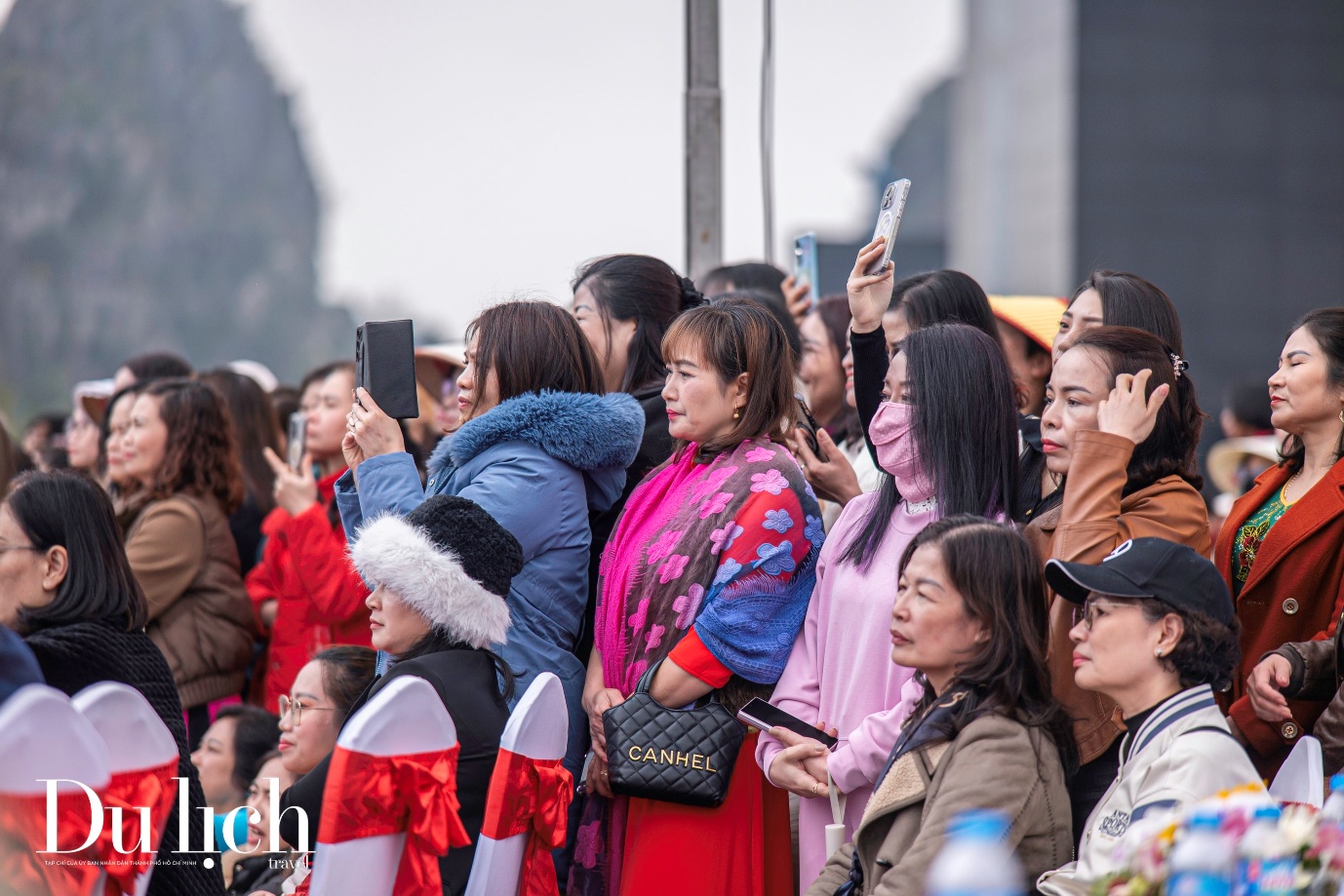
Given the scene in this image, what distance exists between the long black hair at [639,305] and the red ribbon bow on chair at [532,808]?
128 centimetres

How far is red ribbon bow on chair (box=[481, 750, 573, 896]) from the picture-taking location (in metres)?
2.20

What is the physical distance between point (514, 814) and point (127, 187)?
9655 mm

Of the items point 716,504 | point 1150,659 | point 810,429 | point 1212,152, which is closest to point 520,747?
point 716,504

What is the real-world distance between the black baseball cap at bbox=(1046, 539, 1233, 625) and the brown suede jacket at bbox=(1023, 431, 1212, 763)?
0.50 ft

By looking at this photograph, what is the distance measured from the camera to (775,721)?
261cm

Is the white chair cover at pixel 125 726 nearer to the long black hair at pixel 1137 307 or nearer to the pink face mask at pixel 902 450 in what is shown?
the pink face mask at pixel 902 450

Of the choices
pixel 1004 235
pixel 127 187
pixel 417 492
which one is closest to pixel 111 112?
pixel 127 187

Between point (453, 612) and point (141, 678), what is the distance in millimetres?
742

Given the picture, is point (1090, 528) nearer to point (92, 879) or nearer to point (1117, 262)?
point (92, 879)

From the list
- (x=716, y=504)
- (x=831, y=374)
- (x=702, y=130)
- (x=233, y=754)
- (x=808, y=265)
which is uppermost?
(x=702, y=130)

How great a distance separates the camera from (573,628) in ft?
9.78

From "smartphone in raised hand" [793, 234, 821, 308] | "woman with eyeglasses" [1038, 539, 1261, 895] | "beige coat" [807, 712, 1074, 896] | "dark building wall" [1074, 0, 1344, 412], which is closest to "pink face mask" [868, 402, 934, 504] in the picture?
"woman with eyeglasses" [1038, 539, 1261, 895]

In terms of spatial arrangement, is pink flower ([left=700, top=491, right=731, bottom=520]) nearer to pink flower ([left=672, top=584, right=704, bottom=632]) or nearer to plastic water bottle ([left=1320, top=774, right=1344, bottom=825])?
pink flower ([left=672, top=584, right=704, bottom=632])

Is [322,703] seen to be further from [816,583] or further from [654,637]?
[816,583]
